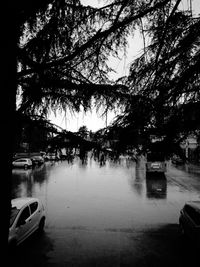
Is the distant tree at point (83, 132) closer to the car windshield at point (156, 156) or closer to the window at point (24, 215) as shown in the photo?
the car windshield at point (156, 156)

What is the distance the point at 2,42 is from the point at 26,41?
858 millimetres

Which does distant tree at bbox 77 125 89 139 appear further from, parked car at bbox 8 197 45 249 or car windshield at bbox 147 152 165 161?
parked car at bbox 8 197 45 249

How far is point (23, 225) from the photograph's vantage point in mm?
7211

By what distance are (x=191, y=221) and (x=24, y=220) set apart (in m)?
5.20

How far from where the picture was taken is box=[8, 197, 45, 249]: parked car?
6.71m

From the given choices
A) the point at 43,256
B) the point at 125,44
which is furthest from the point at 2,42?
the point at 43,256

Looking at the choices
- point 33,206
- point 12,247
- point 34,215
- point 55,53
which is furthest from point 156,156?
point 33,206

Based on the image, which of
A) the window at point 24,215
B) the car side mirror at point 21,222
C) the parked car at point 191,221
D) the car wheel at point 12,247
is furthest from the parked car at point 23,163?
the parked car at point 191,221

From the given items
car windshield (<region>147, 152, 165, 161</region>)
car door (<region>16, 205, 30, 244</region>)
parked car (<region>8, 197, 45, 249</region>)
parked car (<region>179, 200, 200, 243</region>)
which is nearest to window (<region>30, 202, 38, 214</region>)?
parked car (<region>8, 197, 45, 249</region>)

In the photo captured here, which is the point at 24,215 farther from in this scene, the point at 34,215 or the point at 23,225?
the point at 34,215

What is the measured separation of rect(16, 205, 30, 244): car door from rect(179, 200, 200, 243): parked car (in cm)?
505

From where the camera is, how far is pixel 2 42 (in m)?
2.88

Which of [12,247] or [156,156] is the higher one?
[156,156]

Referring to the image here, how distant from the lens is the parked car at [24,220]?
22.0ft
